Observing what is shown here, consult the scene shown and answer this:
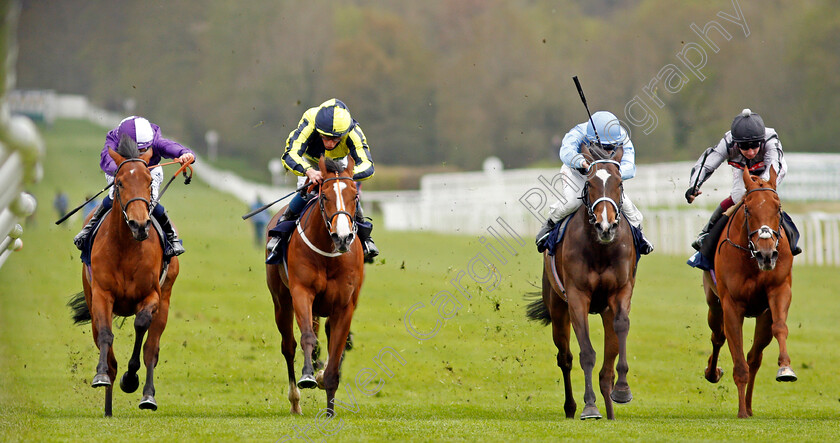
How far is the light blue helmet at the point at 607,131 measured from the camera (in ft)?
25.8

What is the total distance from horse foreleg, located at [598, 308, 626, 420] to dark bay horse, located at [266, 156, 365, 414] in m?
1.91

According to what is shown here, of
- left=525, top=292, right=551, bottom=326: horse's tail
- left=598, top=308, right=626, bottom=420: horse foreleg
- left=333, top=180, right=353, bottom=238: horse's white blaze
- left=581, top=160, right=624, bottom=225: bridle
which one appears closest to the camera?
left=333, top=180, right=353, bottom=238: horse's white blaze

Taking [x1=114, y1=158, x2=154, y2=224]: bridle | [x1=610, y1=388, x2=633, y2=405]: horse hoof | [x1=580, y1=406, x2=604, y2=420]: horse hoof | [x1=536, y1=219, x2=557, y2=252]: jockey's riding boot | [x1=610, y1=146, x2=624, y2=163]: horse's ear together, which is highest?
[x1=610, y1=146, x2=624, y2=163]: horse's ear

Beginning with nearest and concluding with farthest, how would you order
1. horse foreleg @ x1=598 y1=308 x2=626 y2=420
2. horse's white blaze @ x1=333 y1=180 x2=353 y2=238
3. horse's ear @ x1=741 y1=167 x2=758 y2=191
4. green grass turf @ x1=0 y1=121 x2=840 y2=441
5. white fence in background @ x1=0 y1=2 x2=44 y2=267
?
white fence in background @ x1=0 y1=2 x2=44 y2=267
green grass turf @ x1=0 y1=121 x2=840 y2=441
horse's white blaze @ x1=333 y1=180 x2=353 y2=238
horse foreleg @ x1=598 y1=308 x2=626 y2=420
horse's ear @ x1=741 y1=167 x2=758 y2=191

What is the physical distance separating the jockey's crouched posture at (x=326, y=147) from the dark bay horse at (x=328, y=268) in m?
0.24

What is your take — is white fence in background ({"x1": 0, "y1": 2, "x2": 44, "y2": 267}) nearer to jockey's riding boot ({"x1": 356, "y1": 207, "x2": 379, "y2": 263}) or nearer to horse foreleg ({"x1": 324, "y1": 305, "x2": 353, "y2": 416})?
horse foreleg ({"x1": 324, "y1": 305, "x2": 353, "y2": 416})

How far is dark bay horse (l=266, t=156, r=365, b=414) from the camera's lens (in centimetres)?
723

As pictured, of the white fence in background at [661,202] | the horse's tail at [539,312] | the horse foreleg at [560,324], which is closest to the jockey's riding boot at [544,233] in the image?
the horse foreleg at [560,324]

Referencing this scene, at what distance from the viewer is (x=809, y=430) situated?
6848mm

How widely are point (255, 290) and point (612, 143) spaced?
1128 cm

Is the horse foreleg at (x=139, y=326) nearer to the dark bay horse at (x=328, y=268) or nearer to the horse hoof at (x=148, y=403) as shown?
the horse hoof at (x=148, y=403)

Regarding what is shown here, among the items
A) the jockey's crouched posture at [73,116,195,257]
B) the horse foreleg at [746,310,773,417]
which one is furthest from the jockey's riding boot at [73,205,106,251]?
the horse foreleg at [746,310,773,417]

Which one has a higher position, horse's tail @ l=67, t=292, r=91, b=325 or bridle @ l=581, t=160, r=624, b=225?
bridle @ l=581, t=160, r=624, b=225

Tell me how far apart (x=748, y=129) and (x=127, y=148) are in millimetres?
4711
